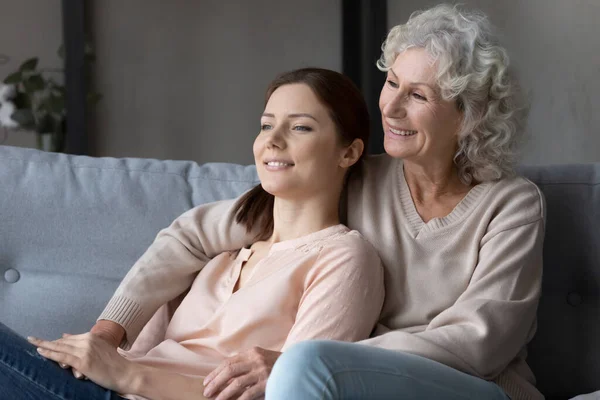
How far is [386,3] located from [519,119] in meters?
2.23

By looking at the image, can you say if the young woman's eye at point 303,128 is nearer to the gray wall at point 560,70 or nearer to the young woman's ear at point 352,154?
the young woman's ear at point 352,154

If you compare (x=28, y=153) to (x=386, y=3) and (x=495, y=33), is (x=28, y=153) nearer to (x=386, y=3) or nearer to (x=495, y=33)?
(x=495, y=33)

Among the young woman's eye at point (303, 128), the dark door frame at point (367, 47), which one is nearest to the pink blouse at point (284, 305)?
the young woman's eye at point (303, 128)

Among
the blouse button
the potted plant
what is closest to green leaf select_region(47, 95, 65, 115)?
Answer: the potted plant

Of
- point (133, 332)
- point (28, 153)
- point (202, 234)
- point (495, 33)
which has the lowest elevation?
point (133, 332)

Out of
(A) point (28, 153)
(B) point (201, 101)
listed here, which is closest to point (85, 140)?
(B) point (201, 101)

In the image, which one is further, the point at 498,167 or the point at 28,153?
the point at 28,153

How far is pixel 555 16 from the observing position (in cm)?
300

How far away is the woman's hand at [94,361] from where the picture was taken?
1604 millimetres

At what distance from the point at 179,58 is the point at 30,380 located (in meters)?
2.94

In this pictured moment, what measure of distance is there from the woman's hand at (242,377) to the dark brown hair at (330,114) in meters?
0.45

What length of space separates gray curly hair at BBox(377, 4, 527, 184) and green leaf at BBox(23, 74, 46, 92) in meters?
2.61

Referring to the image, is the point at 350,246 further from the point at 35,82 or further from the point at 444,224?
the point at 35,82

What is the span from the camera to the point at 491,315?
5.43 feet
